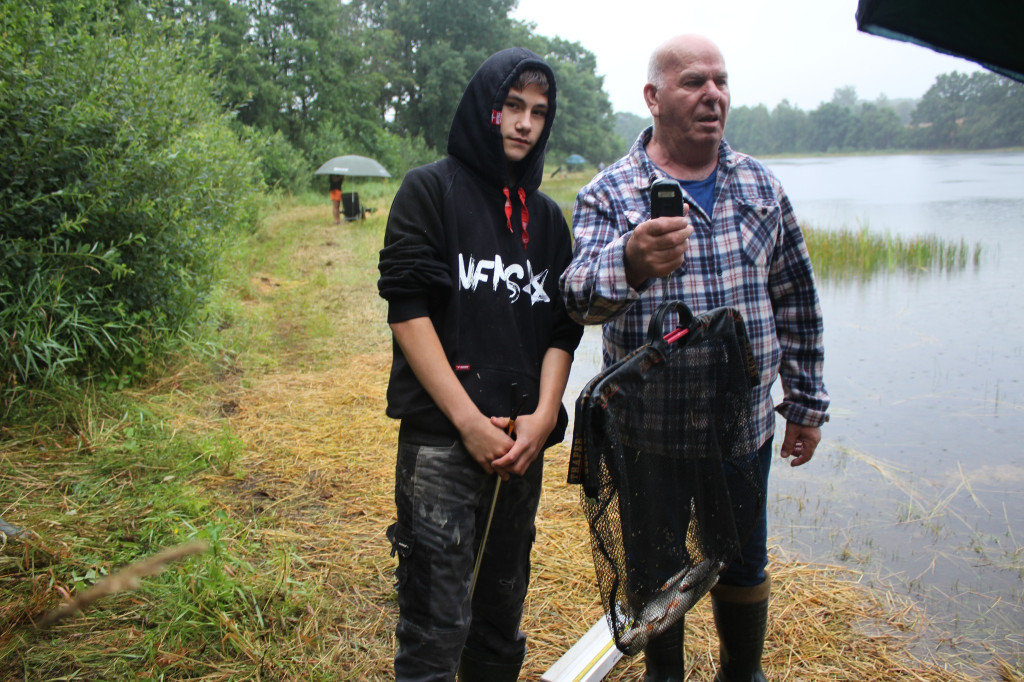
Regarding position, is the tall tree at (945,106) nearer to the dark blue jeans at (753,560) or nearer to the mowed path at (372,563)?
the mowed path at (372,563)

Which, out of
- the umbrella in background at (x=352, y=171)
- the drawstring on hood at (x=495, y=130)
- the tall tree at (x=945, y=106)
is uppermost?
the tall tree at (x=945, y=106)

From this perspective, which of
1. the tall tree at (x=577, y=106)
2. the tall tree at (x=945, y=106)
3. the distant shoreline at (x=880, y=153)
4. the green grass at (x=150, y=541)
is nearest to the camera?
the green grass at (x=150, y=541)

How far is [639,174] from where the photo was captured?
84.8 inches

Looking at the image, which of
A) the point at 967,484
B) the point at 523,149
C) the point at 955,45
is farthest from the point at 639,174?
the point at 967,484

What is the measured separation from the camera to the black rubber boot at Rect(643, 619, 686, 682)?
2373 millimetres

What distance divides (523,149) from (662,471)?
947 millimetres

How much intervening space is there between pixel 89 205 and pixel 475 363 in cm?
388

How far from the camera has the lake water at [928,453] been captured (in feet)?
12.4

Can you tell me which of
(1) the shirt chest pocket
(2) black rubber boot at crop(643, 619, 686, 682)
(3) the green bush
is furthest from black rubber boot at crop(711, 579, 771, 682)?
(3) the green bush

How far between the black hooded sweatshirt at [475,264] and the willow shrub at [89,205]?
10.6 ft

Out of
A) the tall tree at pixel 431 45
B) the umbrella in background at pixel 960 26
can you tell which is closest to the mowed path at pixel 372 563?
the umbrella in background at pixel 960 26

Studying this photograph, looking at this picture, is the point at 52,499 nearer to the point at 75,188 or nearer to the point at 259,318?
the point at 75,188

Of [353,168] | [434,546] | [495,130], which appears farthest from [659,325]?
[353,168]

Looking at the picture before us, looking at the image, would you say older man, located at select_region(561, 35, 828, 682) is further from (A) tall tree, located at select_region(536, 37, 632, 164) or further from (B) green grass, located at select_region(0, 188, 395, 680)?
(A) tall tree, located at select_region(536, 37, 632, 164)
